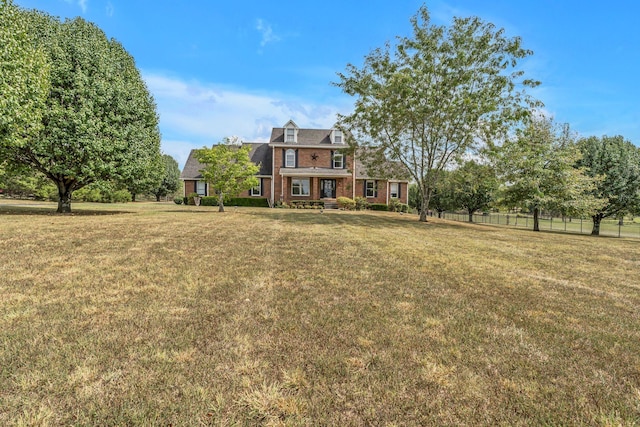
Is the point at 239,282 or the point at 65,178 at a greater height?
the point at 65,178

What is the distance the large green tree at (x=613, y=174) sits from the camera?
68.8 ft

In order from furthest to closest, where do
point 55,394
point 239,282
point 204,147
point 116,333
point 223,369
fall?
point 204,147 → point 239,282 → point 116,333 → point 223,369 → point 55,394

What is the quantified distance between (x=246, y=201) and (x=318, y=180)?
744cm

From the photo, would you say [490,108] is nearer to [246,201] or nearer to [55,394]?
[55,394]

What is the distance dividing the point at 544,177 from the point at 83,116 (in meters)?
26.2

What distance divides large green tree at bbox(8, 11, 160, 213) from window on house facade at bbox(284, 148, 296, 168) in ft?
50.7

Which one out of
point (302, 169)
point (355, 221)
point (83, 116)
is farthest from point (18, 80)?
point (302, 169)

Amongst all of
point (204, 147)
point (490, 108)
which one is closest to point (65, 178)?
point (204, 147)

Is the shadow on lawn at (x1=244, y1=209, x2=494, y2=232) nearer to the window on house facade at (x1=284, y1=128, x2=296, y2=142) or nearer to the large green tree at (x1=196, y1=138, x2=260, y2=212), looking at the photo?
the large green tree at (x1=196, y1=138, x2=260, y2=212)

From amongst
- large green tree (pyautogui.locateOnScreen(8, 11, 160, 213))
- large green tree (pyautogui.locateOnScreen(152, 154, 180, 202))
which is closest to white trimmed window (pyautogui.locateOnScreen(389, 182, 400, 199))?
large green tree (pyautogui.locateOnScreen(8, 11, 160, 213))

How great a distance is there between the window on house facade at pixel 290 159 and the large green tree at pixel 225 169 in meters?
9.69

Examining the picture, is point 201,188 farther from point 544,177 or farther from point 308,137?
point 544,177

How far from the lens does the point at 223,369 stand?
2.56 m

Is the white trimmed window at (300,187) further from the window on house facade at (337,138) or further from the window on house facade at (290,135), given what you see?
the window on house facade at (337,138)
